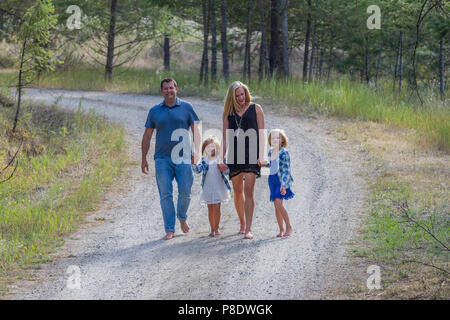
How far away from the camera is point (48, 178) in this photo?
12258 millimetres

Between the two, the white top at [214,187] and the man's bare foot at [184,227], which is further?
the man's bare foot at [184,227]

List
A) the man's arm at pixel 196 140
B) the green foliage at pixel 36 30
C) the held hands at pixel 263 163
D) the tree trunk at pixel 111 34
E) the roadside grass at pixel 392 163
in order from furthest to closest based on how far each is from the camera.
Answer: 1. the tree trunk at pixel 111 34
2. the green foliage at pixel 36 30
3. the man's arm at pixel 196 140
4. the held hands at pixel 263 163
5. the roadside grass at pixel 392 163

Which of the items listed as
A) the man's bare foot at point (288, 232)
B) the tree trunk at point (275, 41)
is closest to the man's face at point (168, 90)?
the man's bare foot at point (288, 232)

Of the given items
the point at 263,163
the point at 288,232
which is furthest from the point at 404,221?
the point at 263,163

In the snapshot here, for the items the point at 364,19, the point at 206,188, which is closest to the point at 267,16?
the point at 364,19

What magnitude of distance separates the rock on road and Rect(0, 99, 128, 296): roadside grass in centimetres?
33

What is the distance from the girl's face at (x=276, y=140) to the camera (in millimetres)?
7953

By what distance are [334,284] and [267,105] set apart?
42.6ft

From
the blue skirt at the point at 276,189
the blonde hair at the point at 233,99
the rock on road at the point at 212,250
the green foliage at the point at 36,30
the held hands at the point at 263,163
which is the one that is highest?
the green foliage at the point at 36,30

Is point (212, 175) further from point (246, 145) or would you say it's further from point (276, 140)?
point (276, 140)

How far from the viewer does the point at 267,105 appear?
19016 millimetres

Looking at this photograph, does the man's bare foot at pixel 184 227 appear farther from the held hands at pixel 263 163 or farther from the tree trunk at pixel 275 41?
the tree trunk at pixel 275 41

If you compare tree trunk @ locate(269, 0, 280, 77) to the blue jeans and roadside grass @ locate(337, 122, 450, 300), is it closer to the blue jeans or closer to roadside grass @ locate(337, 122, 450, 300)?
roadside grass @ locate(337, 122, 450, 300)

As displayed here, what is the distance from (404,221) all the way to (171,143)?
3.07 metres
